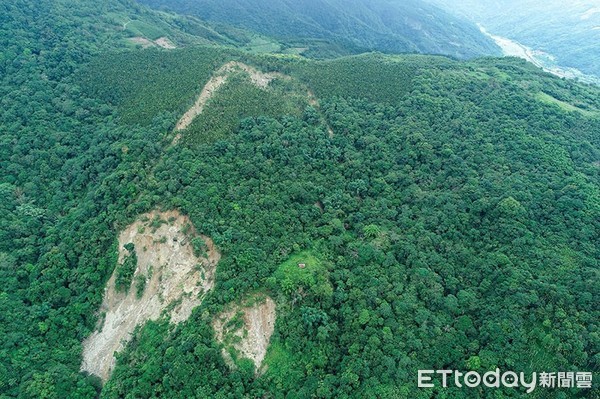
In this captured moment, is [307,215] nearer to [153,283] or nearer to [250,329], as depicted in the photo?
[250,329]

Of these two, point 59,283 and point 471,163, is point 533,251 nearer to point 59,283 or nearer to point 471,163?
point 471,163

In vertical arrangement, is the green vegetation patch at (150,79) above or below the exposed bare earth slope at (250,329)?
above

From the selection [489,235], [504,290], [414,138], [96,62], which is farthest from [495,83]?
[96,62]

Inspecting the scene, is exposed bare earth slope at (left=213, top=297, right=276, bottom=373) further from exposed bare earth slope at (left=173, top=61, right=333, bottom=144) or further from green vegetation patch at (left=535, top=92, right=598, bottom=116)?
green vegetation patch at (left=535, top=92, right=598, bottom=116)

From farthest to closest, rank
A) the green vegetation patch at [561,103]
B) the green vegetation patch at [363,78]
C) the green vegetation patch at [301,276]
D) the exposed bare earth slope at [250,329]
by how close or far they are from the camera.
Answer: the green vegetation patch at [363,78] → the green vegetation patch at [561,103] → the green vegetation patch at [301,276] → the exposed bare earth slope at [250,329]

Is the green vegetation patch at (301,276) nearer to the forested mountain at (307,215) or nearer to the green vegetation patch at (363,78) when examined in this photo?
the forested mountain at (307,215)

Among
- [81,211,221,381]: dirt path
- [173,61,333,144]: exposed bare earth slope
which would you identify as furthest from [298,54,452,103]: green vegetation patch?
[81,211,221,381]: dirt path

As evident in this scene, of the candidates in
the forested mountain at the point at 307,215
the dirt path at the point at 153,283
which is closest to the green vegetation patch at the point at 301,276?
the forested mountain at the point at 307,215
